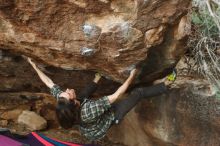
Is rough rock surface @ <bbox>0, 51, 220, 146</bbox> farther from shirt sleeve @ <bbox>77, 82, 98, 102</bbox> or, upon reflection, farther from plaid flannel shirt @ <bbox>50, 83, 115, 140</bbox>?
plaid flannel shirt @ <bbox>50, 83, 115, 140</bbox>

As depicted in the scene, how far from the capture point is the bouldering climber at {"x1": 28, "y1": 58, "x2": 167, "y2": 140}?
454 cm

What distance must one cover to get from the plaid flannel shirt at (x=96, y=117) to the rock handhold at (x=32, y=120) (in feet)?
6.49

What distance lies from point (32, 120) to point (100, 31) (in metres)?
2.97

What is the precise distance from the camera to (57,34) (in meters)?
4.57

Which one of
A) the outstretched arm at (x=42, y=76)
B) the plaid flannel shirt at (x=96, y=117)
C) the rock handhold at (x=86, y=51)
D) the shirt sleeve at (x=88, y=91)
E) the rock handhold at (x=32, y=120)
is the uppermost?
the rock handhold at (x=86, y=51)

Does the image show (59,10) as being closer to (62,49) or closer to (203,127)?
(62,49)

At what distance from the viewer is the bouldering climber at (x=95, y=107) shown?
4535mm

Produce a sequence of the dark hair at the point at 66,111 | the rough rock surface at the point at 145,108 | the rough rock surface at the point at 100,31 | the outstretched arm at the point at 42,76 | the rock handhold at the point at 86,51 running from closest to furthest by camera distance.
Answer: the rough rock surface at the point at 100,31
the dark hair at the point at 66,111
the rock handhold at the point at 86,51
the rough rock surface at the point at 145,108
the outstretched arm at the point at 42,76

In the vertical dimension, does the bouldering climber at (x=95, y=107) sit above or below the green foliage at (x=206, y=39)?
below

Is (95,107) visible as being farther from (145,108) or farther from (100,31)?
(145,108)

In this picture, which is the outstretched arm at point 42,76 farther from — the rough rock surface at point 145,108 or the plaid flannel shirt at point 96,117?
the plaid flannel shirt at point 96,117

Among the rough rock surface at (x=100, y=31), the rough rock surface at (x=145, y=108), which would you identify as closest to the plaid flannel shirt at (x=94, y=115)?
the rough rock surface at (x=100, y=31)

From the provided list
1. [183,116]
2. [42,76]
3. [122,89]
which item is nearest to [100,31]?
[122,89]

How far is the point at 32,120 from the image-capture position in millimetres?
6840
